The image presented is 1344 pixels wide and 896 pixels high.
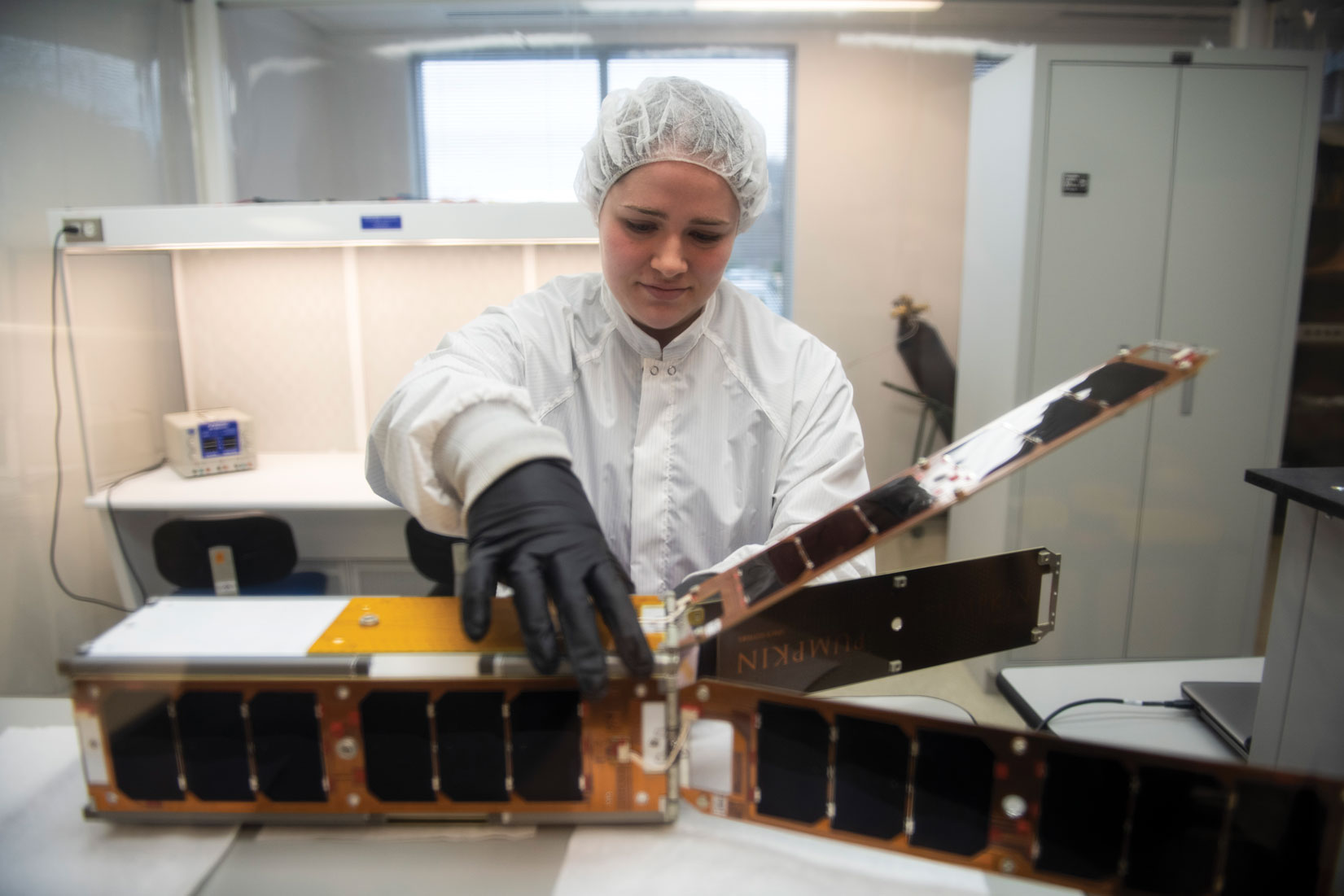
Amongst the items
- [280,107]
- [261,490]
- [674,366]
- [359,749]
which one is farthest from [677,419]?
[280,107]

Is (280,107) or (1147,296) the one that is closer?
(1147,296)

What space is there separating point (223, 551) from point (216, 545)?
2 centimetres

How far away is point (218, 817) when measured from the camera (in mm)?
654

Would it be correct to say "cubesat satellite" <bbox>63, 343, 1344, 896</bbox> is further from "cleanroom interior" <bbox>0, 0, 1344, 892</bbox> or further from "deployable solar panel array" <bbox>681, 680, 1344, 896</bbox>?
"cleanroom interior" <bbox>0, 0, 1344, 892</bbox>

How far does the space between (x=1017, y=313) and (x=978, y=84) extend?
0.83m

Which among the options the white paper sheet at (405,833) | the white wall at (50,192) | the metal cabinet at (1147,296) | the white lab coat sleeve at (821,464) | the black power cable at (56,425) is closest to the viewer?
the white paper sheet at (405,833)

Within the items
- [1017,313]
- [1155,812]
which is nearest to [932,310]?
[1017,313]

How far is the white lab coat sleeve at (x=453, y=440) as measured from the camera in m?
0.72

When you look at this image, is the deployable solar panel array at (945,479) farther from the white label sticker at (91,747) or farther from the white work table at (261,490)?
the white work table at (261,490)

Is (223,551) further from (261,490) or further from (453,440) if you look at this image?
(453,440)

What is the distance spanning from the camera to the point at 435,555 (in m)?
2.05

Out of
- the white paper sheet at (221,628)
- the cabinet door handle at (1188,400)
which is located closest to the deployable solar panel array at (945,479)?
the white paper sheet at (221,628)

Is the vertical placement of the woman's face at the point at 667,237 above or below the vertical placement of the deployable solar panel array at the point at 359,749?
above

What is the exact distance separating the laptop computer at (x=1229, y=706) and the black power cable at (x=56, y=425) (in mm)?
2035
